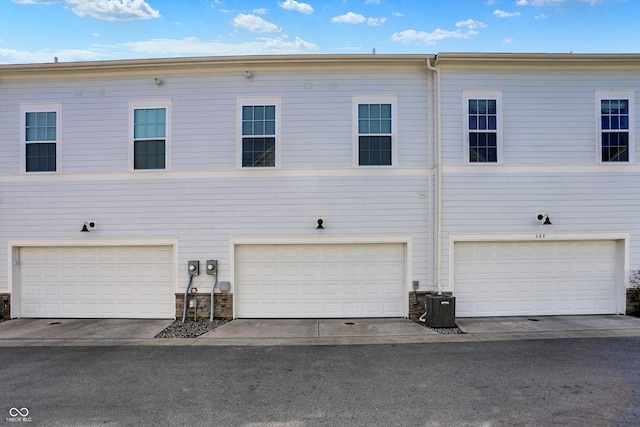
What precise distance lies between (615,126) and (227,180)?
386 inches

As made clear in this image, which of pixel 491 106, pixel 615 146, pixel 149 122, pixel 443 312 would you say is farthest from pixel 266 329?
pixel 615 146

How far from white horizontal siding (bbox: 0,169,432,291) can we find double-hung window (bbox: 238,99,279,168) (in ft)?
1.34

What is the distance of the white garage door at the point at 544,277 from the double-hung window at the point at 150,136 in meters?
8.07

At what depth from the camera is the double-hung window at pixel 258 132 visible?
345 inches

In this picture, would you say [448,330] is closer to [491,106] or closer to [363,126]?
[363,126]

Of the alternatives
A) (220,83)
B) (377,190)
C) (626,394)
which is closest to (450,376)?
(626,394)

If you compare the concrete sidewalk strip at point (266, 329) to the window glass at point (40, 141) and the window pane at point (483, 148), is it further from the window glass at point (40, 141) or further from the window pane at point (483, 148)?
the window glass at point (40, 141)

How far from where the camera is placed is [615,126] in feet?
28.6

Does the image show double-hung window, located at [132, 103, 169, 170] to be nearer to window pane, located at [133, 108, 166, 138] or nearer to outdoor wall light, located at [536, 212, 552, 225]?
window pane, located at [133, 108, 166, 138]

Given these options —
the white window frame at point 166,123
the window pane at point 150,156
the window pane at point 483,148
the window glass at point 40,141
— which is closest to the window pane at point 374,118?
the window pane at point 483,148

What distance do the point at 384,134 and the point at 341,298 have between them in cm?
426

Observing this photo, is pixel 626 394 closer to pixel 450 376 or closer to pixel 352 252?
pixel 450 376

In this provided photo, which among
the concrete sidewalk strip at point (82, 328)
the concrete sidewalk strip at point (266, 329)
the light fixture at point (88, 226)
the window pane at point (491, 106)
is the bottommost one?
the concrete sidewalk strip at point (82, 328)

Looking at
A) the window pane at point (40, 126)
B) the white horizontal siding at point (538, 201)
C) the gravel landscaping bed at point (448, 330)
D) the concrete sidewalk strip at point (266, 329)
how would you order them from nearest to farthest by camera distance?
the concrete sidewalk strip at point (266, 329)
the gravel landscaping bed at point (448, 330)
the white horizontal siding at point (538, 201)
the window pane at point (40, 126)
